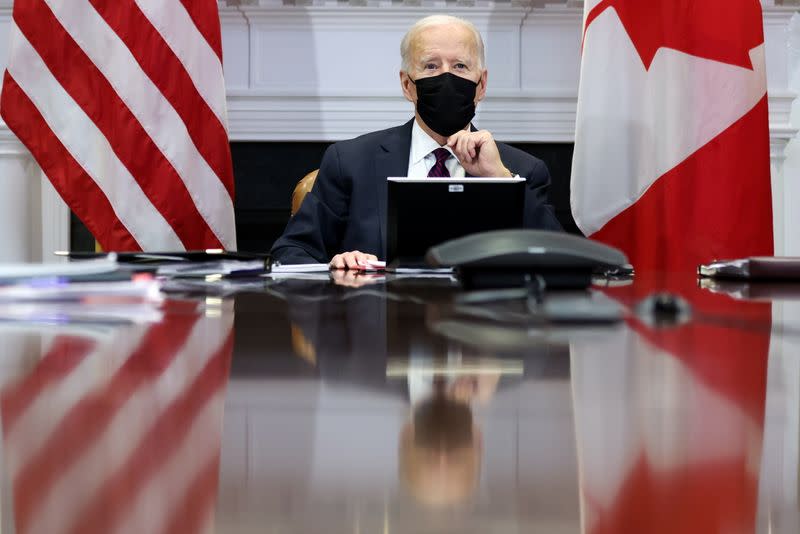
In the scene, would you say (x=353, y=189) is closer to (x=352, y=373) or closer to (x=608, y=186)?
Result: (x=608, y=186)

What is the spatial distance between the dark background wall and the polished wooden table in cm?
223

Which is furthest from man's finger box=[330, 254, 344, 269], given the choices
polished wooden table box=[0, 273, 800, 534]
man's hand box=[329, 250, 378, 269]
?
polished wooden table box=[0, 273, 800, 534]

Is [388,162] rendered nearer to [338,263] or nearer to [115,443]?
[338,263]

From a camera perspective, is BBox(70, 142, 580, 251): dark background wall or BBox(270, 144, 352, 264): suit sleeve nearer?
BBox(270, 144, 352, 264): suit sleeve

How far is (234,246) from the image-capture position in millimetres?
2391

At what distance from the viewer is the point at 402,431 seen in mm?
214

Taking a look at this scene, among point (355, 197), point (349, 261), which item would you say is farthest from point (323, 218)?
point (349, 261)

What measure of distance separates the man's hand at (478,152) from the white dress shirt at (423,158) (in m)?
0.11

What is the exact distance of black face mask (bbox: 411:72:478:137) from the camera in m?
1.89

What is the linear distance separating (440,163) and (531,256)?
1.29 m

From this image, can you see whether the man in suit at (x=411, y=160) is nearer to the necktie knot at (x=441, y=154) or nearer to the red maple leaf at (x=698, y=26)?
the necktie knot at (x=441, y=154)

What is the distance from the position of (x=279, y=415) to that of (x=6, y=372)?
133 mm

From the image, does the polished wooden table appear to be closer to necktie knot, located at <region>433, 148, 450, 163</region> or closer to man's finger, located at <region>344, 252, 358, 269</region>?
man's finger, located at <region>344, 252, 358, 269</region>

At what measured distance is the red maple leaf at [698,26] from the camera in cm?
212
